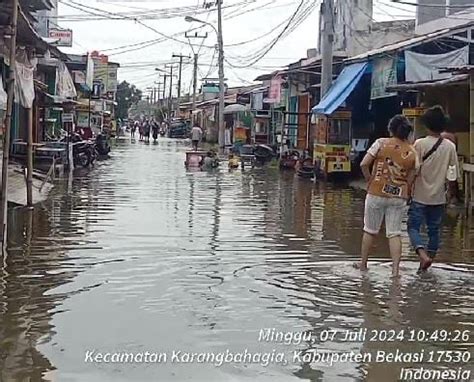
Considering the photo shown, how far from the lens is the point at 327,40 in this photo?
25.2 m

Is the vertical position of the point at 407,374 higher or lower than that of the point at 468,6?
lower

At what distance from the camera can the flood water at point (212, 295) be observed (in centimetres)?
575

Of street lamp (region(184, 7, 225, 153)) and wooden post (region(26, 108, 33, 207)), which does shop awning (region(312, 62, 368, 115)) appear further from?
street lamp (region(184, 7, 225, 153))

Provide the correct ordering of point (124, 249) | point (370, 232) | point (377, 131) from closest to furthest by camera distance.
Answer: point (370, 232) < point (124, 249) < point (377, 131)

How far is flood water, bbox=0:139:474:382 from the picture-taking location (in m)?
5.75

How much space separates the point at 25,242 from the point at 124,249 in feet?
4.67

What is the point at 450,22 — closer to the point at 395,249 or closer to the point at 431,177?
the point at 431,177

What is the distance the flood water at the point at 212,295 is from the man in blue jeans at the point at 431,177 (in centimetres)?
49

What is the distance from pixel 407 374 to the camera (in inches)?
218

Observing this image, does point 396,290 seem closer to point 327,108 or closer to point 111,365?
point 111,365

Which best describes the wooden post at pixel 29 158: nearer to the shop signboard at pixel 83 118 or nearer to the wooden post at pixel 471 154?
the wooden post at pixel 471 154

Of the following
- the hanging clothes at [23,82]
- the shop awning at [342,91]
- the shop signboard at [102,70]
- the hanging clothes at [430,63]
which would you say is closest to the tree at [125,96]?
the shop signboard at [102,70]

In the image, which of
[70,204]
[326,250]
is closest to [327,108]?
[70,204]

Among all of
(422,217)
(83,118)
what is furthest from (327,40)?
(83,118)
